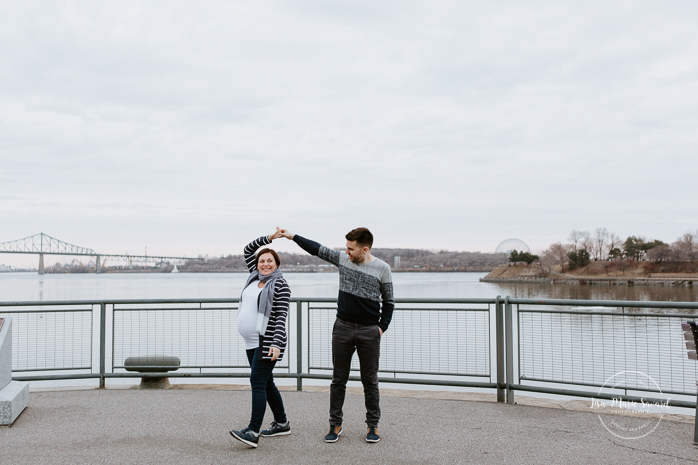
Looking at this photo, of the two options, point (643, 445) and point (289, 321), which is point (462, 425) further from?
point (289, 321)

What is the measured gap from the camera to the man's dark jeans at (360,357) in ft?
17.5

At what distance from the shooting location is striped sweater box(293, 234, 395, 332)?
5.28m

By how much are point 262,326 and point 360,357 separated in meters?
0.93

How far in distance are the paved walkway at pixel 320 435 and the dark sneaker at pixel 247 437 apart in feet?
0.30

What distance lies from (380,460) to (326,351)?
3.29 meters

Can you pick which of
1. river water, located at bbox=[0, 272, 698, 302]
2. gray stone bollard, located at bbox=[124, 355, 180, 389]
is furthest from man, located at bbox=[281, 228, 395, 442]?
river water, located at bbox=[0, 272, 698, 302]

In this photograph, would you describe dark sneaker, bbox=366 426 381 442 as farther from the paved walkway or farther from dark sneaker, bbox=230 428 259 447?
dark sneaker, bbox=230 428 259 447

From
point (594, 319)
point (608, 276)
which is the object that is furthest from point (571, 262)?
point (594, 319)

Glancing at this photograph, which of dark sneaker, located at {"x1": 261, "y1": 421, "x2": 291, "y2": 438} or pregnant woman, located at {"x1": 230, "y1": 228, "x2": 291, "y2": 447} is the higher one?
pregnant woman, located at {"x1": 230, "y1": 228, "x2": 291, "y2": 447}

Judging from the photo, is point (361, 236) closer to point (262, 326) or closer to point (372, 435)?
point (262, 326)

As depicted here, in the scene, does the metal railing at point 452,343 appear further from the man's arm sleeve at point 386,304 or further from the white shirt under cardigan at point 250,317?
the white shirt under cardigan at point 250,317

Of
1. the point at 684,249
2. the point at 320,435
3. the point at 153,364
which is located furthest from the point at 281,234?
the point at 684,249

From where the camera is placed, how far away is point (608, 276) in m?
94.6

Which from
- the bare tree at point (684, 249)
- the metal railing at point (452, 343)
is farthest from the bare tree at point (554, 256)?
the metal railing at point (452, 343)
